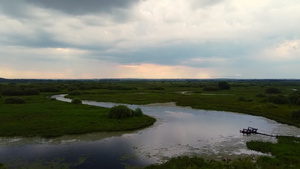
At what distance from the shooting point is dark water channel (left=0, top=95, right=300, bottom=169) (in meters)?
17.5

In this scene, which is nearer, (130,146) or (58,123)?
(130,146)

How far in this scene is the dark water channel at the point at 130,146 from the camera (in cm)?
1747

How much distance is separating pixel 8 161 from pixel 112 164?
8956 millimetres

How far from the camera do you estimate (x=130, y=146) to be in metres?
21.2

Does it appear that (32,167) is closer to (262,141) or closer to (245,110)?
(262,141)

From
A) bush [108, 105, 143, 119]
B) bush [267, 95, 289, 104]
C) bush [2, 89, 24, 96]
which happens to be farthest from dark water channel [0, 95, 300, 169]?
bush [2, 89, 24, 96]

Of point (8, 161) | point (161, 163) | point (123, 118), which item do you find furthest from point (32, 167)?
point (123, 118)

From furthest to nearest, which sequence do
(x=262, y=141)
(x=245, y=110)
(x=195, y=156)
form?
(x=245, y=110) → (x=262, y=141) → (x=195, y=156)

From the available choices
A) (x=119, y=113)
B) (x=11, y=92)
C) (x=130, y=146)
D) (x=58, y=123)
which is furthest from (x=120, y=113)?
(x=11, y=92)

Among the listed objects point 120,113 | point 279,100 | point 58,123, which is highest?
point 279,100

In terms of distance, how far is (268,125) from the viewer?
31.9 metres

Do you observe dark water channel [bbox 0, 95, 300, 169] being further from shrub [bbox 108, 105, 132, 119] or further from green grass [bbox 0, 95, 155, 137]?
shrub [bbox 108, 105, 132, 119]

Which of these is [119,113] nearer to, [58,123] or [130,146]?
[58,123]

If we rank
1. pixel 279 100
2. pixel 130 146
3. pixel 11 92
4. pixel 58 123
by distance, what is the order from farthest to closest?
1. pixel 11 92
2. pixel 279 100
3. pixel 58 123
4. pixel 130 146
